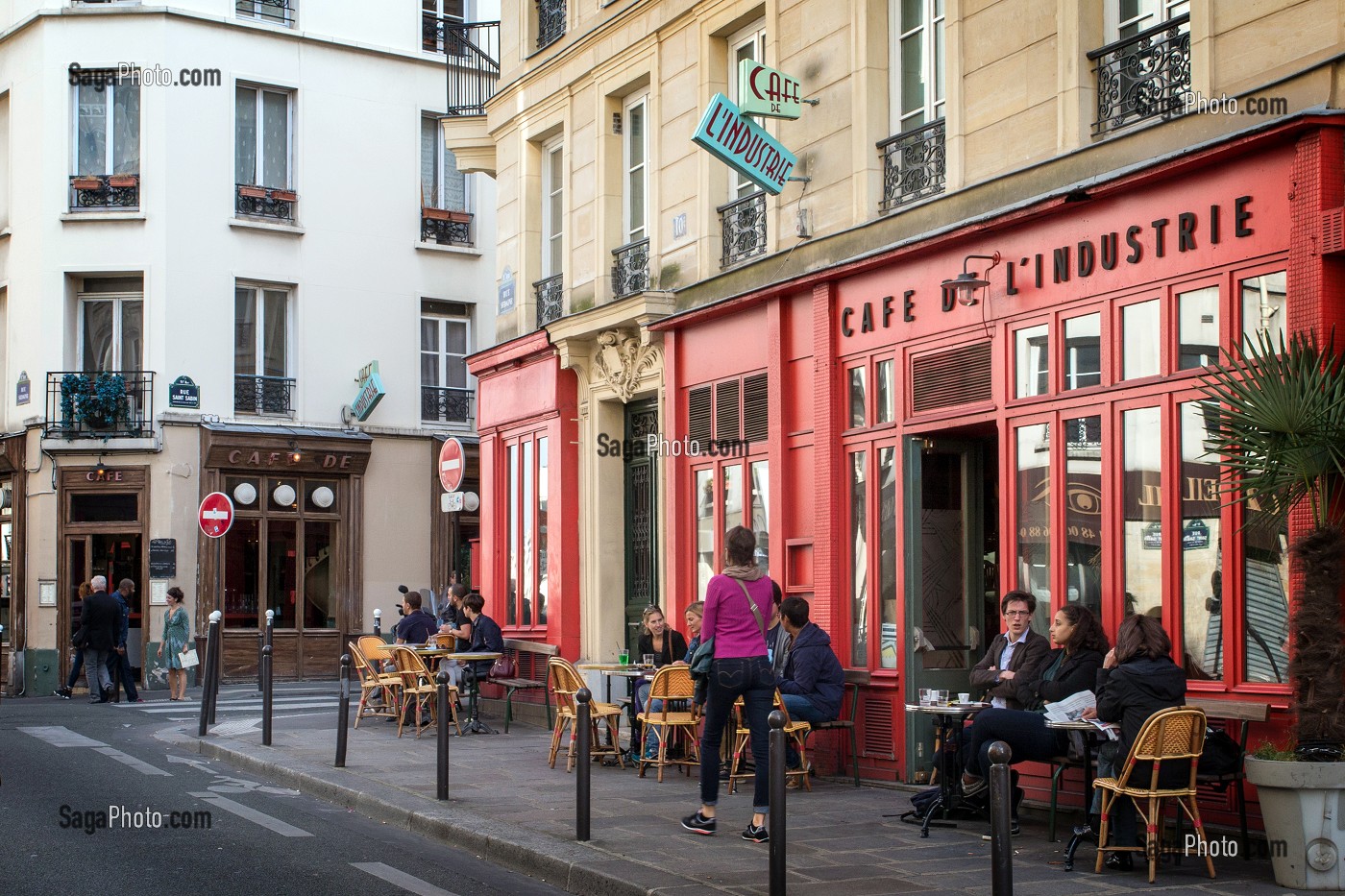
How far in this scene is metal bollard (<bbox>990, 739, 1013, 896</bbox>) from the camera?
6.04 m

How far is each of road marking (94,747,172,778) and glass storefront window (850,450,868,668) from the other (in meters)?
5.71

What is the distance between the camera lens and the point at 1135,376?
1004cm

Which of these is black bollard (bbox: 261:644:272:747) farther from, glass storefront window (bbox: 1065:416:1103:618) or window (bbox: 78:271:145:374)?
window (bbox: 78:271:145:374)

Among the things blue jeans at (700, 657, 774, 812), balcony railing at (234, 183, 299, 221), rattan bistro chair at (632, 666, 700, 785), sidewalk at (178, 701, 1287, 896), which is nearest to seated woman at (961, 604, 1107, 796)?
sidewalk at (178, 701, 1287, 896)

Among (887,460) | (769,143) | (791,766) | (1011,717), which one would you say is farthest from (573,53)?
(1011,717)

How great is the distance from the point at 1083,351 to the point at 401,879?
5360 mm

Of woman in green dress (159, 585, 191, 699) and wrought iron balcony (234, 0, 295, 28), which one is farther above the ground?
wrought iron balcony (234, 0, 295, 28)

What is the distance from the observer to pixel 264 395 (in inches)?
1079

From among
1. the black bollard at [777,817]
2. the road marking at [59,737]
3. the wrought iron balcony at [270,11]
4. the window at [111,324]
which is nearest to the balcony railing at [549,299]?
the road marking at [59,737]

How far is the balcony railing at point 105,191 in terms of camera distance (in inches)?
1049

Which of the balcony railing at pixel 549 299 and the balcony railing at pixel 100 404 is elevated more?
the balcony railing at pixel 549 299

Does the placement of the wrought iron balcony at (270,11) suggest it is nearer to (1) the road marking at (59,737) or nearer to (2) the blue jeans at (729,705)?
(1) the road marking at (59,737)

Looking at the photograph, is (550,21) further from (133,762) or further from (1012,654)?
(1012,654)

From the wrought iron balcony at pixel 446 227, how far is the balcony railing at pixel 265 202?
2.45 m
